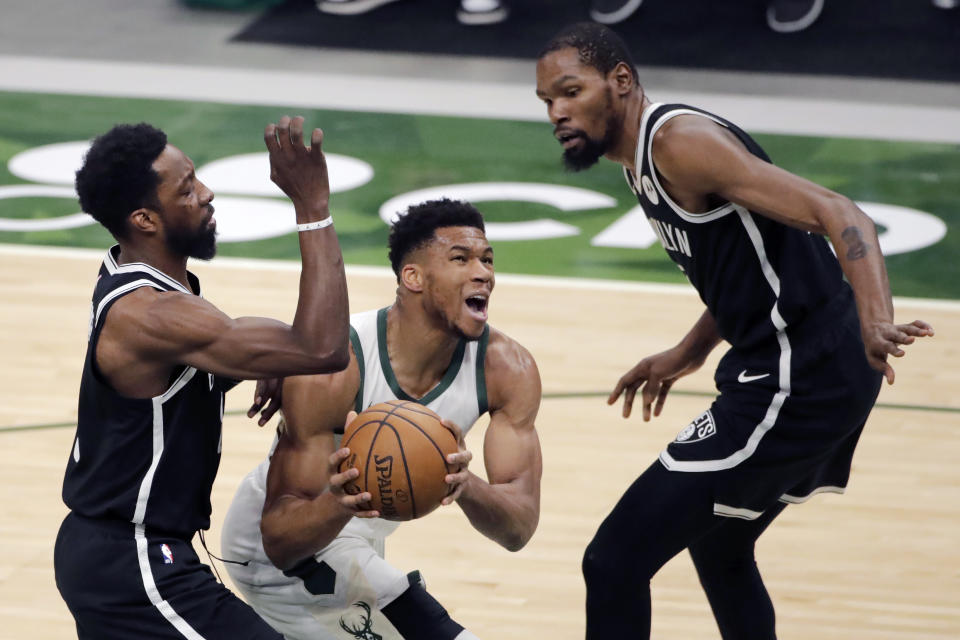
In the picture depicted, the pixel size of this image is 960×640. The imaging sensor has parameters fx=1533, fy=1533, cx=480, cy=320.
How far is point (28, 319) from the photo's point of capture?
8289 mm

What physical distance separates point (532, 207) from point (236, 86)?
3.86 metres

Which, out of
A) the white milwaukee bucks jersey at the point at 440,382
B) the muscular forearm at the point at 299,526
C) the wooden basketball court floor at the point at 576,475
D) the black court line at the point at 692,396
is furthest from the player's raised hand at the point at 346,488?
the black court line at the point at 692,396

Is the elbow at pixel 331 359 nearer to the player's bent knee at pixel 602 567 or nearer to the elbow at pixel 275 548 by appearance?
the elbow at pixel 275 548

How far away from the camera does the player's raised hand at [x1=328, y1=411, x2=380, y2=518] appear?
3863 mm

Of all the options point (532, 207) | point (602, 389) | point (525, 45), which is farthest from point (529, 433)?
point (525, 45)

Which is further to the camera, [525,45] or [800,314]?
[525,45]

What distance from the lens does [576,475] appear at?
6617mm

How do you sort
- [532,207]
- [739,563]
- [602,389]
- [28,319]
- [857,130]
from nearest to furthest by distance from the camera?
[739,563] < [602,389] < [28,319] < [532,207] < [857,130]

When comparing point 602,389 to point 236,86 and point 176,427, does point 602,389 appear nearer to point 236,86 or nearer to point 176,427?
point 176,427

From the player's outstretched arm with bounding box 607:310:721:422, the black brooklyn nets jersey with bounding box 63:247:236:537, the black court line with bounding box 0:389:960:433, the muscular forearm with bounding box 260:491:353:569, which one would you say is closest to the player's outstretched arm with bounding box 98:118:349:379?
the black brooklyn nets jersey with bounding box 63:247:236:537

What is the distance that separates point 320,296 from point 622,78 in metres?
1.25

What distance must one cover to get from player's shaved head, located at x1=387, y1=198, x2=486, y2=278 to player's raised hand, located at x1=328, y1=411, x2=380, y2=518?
0.79m

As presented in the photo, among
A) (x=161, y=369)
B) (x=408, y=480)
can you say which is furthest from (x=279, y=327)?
(x=408, y=480)

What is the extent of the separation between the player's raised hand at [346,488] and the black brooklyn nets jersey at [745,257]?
1134 mm
